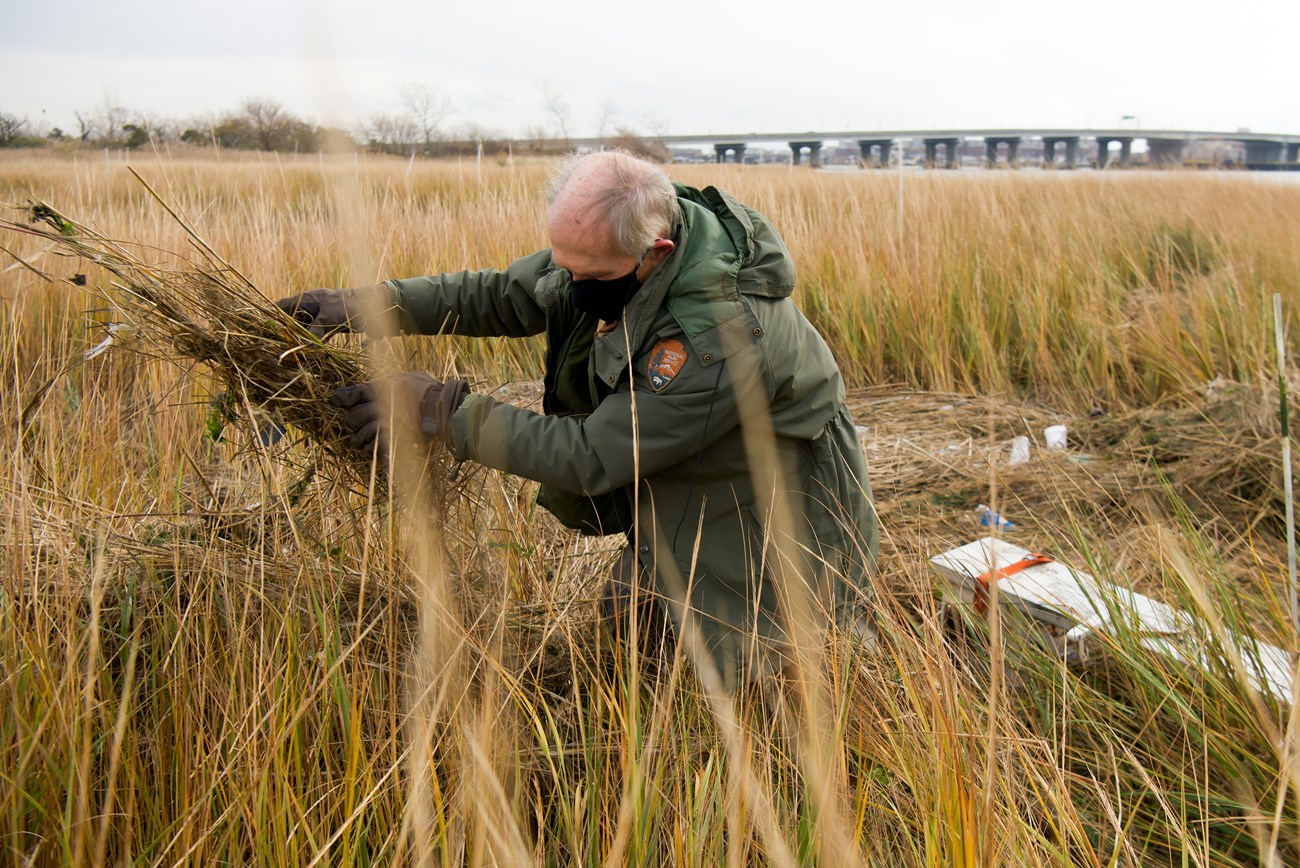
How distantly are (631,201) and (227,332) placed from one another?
763 mm

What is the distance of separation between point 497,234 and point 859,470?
3126mm

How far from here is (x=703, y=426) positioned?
181 centimetres

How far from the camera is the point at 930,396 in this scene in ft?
14.4

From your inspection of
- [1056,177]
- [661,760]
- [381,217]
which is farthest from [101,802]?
[1056,177]

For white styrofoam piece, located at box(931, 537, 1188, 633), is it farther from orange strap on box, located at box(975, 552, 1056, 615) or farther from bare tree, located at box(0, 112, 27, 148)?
bare tree, located at box(0, 112, 27, 148)

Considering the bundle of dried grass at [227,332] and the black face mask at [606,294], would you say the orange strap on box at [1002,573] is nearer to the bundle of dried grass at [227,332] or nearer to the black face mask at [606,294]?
the black face mask at [606,294]

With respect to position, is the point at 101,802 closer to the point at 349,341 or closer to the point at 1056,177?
the point at 349,341

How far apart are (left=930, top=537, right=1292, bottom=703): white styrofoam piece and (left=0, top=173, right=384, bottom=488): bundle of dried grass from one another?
47.1 inches

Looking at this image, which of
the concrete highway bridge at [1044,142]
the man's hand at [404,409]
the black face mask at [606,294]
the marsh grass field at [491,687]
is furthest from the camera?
the concrete highway bridge at [1044,142]

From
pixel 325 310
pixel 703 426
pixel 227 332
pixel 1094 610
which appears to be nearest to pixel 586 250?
pixel 703 426

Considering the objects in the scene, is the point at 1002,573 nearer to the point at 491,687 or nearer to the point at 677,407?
the point at 677,407

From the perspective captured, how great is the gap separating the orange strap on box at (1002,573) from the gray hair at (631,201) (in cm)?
114

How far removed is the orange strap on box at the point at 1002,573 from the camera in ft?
7.46

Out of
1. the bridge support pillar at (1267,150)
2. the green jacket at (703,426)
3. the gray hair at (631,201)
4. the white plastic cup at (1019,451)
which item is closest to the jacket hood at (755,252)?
the green jacket at (703,426)
